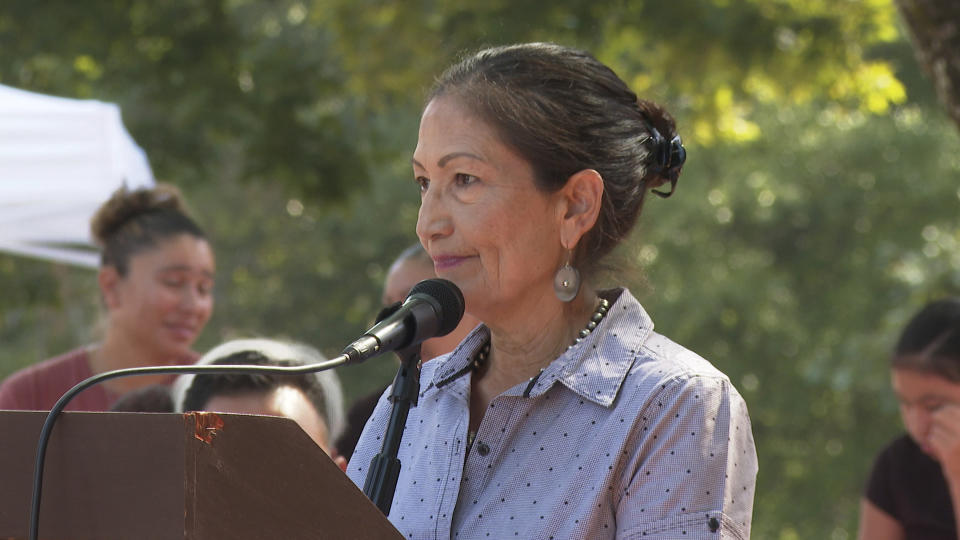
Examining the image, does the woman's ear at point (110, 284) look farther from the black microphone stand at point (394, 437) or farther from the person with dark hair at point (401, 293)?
the black microphone stand at point (394, 437)

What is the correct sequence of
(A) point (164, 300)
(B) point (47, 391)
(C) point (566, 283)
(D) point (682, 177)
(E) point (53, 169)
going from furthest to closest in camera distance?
(D) point (682, 177)
(E) point (53, 169)
(A) point (164, 300)
(B) point (47, 391)
(C) point (566, 283)

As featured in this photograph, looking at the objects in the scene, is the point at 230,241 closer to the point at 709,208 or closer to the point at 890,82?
the point at 709,208

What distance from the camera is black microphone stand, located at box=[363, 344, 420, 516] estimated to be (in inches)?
73.0

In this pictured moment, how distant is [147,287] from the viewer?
4.89 meters

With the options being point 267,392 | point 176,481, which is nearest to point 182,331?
point 267,392

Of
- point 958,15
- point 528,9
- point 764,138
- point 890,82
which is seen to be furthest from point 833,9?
point 764,138

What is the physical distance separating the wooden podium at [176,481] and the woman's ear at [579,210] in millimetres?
778

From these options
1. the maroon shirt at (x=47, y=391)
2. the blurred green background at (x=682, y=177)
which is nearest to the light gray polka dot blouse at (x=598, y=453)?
the maroon shirt at (x=47, y=391)

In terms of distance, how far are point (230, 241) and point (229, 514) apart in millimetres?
16297

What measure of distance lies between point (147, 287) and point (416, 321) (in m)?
→ 3.34

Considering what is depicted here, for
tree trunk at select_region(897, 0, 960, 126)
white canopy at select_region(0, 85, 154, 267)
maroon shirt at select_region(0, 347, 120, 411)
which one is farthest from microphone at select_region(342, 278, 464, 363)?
white canopy at select_region(0, 85, 154, 267)

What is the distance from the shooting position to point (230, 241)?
1730cm

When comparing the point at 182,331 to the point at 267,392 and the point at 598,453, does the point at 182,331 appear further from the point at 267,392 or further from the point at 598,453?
the point at 598,453

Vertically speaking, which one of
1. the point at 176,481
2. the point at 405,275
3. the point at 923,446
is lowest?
the point at 176,481
